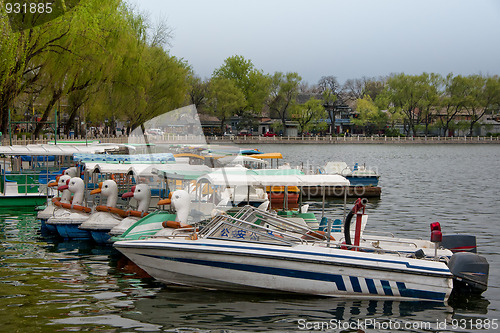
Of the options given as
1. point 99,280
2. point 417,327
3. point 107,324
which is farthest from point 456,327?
point 99,280

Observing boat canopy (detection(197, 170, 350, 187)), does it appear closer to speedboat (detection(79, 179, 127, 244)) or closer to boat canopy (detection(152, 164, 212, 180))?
boat canopy (detection(152, 164, 212, 180))

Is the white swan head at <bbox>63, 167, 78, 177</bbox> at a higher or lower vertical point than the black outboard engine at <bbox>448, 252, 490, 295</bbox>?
higher

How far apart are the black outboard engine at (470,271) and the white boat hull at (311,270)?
853 mm

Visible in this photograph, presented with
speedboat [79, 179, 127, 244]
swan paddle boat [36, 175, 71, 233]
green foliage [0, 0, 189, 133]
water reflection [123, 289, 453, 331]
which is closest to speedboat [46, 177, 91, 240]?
swan paddle boat [36, 175, 71, 233]

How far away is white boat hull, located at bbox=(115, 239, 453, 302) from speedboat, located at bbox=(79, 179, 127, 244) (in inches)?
243

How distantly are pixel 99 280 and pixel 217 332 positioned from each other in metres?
5.03

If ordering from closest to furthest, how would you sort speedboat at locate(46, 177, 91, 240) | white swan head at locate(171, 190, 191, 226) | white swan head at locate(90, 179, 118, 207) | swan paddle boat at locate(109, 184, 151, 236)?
white swan head at locate(171, 190, 191, 226)
swan paddle boat at locate(109, 184, 151, 236)
white swan head at locate(90, 179, 118, 207)
speedboat at locate(46, 177, 91, 240)

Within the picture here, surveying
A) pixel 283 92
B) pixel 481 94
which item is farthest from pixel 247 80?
pixel 481 94

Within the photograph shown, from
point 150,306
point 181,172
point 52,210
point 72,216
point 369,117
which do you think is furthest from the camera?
point 369,117

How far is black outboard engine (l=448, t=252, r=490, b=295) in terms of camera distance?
43.9 ft

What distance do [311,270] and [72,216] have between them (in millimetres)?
10450

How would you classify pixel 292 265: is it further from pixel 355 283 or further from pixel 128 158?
pixel 128 158

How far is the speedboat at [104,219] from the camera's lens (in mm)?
18875

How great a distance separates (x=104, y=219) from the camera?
749 inches
